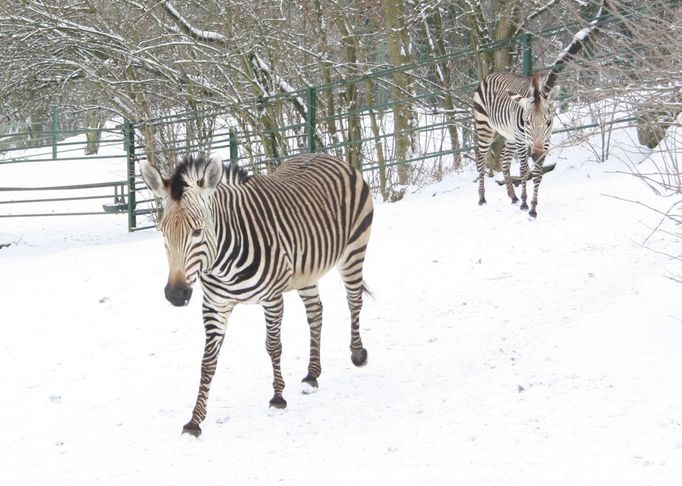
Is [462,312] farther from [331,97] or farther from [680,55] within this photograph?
[331,97]

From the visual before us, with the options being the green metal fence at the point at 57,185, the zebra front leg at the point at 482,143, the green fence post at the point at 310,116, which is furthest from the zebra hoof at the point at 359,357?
the green metal fence at the point at 57,185

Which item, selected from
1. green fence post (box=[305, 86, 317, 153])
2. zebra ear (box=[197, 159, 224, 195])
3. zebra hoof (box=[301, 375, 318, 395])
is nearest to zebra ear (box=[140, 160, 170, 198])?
zebra ear (box=[197, 159, 224, 195])

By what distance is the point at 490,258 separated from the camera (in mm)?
→ 9359

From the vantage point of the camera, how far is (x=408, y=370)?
21.6ft

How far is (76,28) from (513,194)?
296 inches

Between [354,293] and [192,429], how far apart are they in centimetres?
179

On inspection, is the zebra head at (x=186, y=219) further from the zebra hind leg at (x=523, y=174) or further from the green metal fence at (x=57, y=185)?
the green metal fence at (x=57, y=185)

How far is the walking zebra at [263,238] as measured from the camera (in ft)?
16.9

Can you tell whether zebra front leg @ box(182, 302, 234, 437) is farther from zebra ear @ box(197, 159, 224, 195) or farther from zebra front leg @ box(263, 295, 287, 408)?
zebra ear @ box(197, 159, 224, 195)

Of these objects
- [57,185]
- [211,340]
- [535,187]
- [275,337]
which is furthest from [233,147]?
[57,185]

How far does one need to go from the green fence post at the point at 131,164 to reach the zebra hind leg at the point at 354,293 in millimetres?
8856

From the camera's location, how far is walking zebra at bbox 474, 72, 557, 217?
1059 centimetres

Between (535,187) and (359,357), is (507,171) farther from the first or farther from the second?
(359,357)

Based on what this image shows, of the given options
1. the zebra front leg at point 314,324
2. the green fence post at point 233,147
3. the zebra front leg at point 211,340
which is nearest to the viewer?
the zebra front leg at point 211,340
